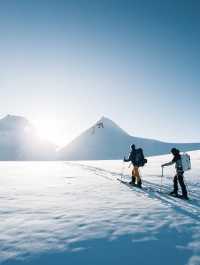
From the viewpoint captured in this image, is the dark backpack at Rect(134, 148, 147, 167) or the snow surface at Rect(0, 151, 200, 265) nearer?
the snow surface at Rect(0, 151, 200, 265)

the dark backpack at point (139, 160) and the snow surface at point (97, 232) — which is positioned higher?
the dark backpack at point (139, 160)

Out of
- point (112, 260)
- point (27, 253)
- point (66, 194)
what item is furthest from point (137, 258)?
point (66, 194)

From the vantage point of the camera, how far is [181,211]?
31.9 ft

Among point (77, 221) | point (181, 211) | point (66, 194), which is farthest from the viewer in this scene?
point (66, 194)

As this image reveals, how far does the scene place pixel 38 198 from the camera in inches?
452

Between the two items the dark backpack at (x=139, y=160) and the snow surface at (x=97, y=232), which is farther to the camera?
the dark backpack at (x=139, y=160)

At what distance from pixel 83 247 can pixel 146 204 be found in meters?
5.43

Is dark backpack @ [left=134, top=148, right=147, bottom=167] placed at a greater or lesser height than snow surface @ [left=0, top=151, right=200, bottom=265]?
greater

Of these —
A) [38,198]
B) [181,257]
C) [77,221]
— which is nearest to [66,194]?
[38,198]

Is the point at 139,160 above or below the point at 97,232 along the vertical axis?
above

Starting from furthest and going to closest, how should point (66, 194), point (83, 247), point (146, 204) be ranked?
point (66, 194) < point (146, 204) < point (83, 247)

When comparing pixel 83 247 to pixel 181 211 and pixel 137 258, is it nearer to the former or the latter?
pixel 137 258

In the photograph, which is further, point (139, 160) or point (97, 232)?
point (139, 160)

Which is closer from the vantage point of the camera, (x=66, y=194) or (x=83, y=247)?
(x=83, y=247)
